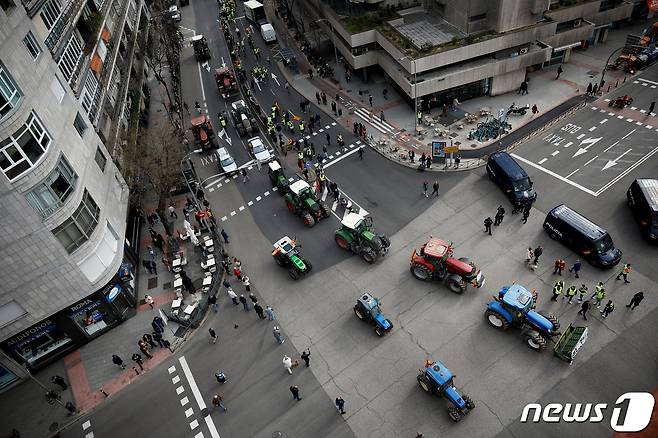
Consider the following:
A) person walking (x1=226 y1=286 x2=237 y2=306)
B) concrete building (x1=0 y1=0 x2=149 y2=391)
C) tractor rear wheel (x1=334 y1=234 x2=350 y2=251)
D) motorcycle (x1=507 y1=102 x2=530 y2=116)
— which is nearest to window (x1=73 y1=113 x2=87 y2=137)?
concrete building (x1=0 y1=0 x2=149 y2=391)

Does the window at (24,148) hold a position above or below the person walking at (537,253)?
above

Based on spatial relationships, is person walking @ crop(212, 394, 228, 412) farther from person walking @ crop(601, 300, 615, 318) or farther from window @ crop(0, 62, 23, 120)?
person walking @ crop(601, 300, 615, 318)

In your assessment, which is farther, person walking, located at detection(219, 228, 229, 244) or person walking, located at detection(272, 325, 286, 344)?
person walking, located at detection(219, 228, 229, 244)

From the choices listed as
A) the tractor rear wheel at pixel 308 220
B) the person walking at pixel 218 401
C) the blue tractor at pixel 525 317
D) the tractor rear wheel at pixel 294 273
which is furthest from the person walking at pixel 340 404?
the tractor rear wheel at pixel 308 220

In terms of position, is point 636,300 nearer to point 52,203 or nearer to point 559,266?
point 559,266

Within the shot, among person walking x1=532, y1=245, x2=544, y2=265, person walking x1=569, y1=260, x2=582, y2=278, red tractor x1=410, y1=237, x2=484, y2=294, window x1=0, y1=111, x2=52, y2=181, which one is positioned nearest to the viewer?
window x1=0, y1=111, x2=52, y2=181

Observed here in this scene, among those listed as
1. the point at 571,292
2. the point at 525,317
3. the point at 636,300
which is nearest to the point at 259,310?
the point at 525,317

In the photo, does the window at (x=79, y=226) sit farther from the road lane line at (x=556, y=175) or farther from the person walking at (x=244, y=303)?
the road lane line at (x=556, y=175)

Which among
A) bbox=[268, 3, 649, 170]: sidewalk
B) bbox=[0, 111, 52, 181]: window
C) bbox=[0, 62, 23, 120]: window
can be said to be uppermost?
bbox=[0, 62, 23, 120]: window
